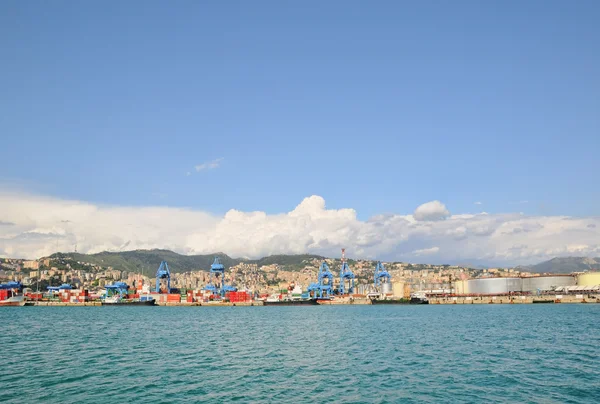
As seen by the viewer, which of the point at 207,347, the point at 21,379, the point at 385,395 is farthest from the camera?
the point at 207,347

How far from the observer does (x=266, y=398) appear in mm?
28281

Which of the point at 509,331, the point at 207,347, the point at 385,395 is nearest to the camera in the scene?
the point at 385,395

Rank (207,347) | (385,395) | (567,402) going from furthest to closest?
(207,347) → (385,395) → (567,402)

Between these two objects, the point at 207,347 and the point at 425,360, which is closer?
the point at 425,360

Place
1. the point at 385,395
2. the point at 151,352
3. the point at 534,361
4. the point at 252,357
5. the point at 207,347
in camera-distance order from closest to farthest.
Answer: the point at 385,395
the point at 534,361
the point at 252,357
the point at 151,352
the point at 207,347

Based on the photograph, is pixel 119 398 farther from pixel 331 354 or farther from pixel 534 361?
pixel 534 361

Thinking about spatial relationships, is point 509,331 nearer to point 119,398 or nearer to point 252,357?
point 252,357

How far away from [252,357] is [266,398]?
58.5ft

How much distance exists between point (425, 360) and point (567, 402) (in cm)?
1621

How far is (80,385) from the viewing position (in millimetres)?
31891

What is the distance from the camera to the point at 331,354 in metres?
47.1

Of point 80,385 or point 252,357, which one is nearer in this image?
point 80,385

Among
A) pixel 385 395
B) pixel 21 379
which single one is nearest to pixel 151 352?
pixel 21 379

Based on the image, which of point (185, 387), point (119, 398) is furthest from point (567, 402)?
point (119, 398)
